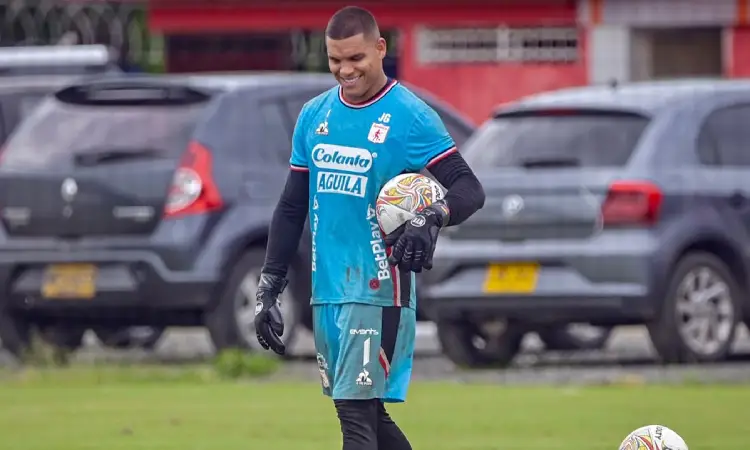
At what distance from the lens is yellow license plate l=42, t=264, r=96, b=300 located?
13.6 m

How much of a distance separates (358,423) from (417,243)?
664 mm

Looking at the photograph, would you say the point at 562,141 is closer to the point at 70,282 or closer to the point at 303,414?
the point at 303,414

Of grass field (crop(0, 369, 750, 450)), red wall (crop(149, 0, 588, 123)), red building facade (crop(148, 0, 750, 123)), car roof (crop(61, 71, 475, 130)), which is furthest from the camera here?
red wall (crop(149, 0, 588, 123))

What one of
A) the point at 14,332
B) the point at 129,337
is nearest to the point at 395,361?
the point at 14,332

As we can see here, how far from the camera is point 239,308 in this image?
45.2 ft

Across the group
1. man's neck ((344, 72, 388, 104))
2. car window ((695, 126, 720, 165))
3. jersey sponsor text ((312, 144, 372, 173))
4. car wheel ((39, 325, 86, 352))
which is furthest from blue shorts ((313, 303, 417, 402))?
car wheel ((39, 325, 86, 352))

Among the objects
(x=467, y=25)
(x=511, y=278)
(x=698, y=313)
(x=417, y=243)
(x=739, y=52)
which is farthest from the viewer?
(x=467, y=25)

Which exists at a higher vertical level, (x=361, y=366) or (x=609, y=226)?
(x=361, y=366)

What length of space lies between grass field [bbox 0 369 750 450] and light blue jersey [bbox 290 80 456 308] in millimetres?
2680

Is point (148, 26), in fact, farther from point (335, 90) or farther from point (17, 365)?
point (335, 90)

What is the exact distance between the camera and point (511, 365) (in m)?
14.0

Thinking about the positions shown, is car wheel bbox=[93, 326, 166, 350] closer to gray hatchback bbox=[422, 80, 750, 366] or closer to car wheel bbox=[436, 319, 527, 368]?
car wheel bbox=[436, 319, 527, 368]

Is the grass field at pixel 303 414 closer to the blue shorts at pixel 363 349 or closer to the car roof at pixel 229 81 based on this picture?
the car roof at pixel 229 81

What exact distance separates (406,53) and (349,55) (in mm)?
23977
